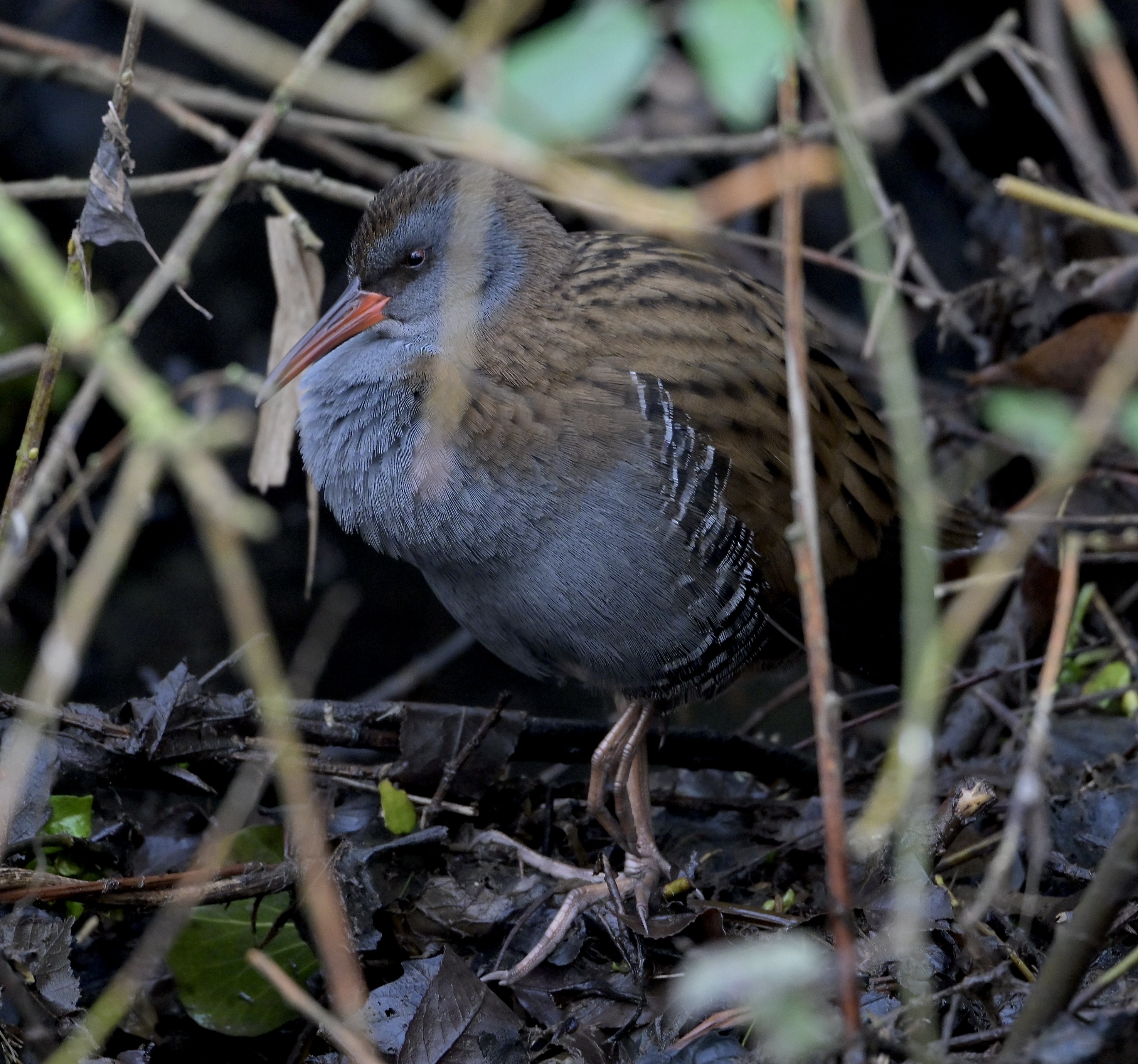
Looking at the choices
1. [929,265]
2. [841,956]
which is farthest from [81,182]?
[929,265]

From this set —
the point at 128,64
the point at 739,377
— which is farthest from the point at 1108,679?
the point at 128,64

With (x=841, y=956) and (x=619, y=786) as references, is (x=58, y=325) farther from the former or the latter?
(x=619, y=786)

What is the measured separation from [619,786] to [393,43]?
266 centimetres

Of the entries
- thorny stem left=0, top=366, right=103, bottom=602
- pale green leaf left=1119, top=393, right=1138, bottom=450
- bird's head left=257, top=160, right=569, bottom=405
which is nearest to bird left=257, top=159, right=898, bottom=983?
bird's head left=257, top=160, right=569, bottom=405

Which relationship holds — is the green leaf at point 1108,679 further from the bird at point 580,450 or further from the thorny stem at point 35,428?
the thorny stem at point 35,428

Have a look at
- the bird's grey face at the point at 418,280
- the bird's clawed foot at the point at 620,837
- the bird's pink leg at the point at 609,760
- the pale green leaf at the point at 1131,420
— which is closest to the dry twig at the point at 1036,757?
the pale green leaf at the point at 1131,420

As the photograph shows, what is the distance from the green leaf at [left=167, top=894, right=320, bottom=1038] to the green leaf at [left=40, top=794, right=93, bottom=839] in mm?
225

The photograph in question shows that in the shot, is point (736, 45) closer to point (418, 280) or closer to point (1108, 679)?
point (418, 280)

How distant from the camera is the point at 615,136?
3867mm

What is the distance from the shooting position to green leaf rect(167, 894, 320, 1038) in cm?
214

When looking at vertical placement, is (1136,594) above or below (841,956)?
below

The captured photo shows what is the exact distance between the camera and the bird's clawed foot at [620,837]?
221cm

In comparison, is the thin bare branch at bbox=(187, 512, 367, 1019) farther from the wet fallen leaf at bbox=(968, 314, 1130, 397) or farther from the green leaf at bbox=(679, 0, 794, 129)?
the wet fallen leaf at bbox=(968, 314, 1130, 397)

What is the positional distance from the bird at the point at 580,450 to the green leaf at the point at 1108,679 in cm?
65
